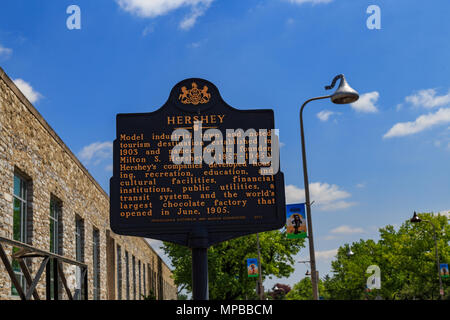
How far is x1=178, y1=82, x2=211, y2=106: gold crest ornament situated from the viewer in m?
11.8

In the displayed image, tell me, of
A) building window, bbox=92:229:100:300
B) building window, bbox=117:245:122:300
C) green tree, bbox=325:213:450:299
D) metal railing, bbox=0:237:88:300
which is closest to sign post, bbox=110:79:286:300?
metal railing, bbox=0:237:88:300

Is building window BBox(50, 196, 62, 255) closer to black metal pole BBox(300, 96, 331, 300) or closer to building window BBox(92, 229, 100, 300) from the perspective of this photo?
building window BBox(92, 229, 100, 300)

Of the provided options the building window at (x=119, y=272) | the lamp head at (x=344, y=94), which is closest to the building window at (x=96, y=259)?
the building window at (x=119, y=272)

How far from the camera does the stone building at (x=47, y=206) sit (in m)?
17.0

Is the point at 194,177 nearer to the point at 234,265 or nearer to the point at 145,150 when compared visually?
the point at 145,150

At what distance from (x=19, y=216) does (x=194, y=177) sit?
31.6 ft

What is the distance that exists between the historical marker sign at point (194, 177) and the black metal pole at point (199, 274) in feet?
1.53

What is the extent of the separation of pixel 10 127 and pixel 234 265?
3955cm

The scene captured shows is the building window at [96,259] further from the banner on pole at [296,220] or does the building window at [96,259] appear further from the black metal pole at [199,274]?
the black metal pole at [199,274]

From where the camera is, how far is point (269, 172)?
11328 mm
